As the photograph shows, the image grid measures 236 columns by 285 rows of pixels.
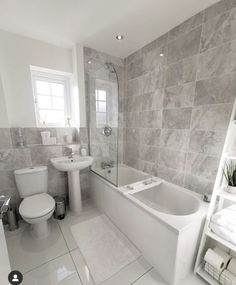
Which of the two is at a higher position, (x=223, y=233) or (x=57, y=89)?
(x=57, y=89)

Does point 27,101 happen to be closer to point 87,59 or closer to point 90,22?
point 87,59

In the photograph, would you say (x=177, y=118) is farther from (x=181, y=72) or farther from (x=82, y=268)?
(x=82, y=268)

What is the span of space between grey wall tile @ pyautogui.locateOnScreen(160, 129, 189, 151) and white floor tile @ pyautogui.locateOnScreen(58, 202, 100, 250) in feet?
4.80

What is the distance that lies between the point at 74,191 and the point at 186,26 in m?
2.52

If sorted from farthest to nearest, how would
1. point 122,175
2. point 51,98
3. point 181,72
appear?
point 122,175 < point 51,98 < point 181,72

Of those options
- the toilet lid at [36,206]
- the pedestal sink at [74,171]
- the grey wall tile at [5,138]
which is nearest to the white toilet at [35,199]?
the toilet lid at [36,206]

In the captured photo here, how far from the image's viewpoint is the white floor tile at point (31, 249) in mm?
1394

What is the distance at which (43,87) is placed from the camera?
2.23m

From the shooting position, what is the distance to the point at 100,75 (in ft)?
7.41

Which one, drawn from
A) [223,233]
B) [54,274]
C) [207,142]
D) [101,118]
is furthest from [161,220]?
[101,118]

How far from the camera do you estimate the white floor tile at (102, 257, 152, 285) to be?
1.25 m

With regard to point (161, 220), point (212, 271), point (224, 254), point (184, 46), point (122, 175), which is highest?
point (184, 46)

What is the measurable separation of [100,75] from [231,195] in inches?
86.6

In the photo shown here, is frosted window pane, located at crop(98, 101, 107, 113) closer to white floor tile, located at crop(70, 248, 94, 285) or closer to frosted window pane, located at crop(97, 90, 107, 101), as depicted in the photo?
frosted window pane, located at crop(97, 90, 107, 101)
